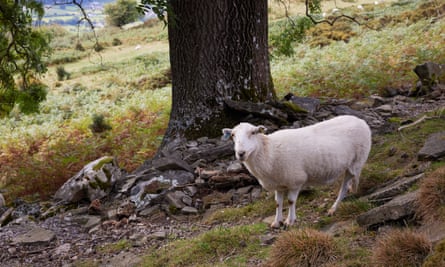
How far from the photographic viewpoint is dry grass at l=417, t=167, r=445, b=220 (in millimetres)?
5250

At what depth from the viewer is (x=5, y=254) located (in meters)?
8.35

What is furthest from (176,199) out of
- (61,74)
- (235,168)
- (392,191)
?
(61,74)

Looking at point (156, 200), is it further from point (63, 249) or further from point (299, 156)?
point (299, 156)

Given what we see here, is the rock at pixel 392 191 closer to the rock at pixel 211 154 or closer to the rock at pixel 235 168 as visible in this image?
the rock at pixel 235 168

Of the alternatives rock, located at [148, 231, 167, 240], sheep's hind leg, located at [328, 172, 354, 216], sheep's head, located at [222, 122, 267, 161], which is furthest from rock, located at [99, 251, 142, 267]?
sheep's hind leg, located at [328, 172, 354, 216]

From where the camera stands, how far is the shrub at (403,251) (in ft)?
15.4

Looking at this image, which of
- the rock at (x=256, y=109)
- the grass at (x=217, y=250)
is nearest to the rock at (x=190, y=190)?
the grass at (x=217, y=250)

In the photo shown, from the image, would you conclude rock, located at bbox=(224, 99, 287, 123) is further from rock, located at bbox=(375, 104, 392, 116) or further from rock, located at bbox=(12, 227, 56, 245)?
rock, located at bbox=(12, 227, 56, 245)

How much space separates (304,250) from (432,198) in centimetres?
155

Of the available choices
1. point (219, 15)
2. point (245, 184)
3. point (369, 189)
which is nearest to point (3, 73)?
point (219, 15)

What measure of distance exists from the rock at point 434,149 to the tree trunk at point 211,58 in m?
4.78

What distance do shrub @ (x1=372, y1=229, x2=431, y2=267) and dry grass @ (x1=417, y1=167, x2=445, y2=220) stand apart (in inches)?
21.4

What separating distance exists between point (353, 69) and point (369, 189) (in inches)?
500

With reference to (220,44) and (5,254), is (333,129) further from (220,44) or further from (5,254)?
(5,254)
